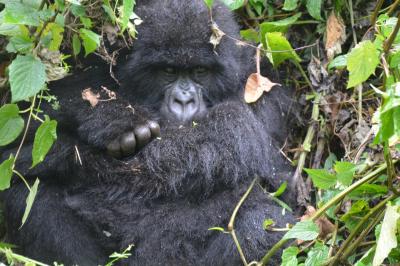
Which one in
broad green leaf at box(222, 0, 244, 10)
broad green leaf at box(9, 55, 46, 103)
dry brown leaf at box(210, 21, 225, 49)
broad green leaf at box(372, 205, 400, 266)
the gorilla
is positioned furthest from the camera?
broad green leaf at box(222, 0, 244, 10)

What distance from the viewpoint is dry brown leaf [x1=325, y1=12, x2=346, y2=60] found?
12.3 ft

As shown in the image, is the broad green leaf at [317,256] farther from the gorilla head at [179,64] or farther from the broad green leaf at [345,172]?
the gorilla head at [179,64]

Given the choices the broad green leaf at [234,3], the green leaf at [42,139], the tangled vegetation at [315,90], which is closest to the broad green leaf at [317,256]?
the tangled vegetation at [315,90]

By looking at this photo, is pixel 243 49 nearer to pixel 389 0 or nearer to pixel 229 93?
pixel 229 93

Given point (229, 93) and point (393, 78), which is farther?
point (229, 93)

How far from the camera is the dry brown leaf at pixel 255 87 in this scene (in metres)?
3.61

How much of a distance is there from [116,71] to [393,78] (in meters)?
→ 1.44

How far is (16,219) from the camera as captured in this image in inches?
131

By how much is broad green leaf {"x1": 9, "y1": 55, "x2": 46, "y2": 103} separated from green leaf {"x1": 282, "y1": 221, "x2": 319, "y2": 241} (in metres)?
0.97

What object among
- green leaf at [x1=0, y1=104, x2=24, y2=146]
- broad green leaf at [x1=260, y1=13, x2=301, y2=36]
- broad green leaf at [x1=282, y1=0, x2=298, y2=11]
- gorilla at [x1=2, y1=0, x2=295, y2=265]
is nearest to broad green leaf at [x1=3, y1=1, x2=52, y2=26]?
green leaf at [x1=0, y1=104, x2=24, y2=146]

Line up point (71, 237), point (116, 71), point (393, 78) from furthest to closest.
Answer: point (116, 71), point (71, 237), point (393, 78)

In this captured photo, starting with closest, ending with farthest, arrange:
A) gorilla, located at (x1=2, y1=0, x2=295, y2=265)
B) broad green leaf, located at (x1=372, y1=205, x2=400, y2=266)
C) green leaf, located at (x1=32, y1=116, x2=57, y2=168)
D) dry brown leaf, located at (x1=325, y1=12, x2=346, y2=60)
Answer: broad green leaf, located at (x1=372, y1=205, x2=400, y2=266), green leaf, located at (x1=32, y1=116, x2=57, y2=168), gorilla, located at (x1=2, y1=0, x2=295, y2=265), dry brown leaf, located at (x1=325, y1=12, x2=346, y2=60)

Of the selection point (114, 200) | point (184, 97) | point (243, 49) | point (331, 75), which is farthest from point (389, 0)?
point (114, 200)

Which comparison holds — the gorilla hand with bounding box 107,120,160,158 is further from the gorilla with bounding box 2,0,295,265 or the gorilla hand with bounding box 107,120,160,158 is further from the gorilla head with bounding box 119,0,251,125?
the gorilla head with bounding box 119,0,251,125
